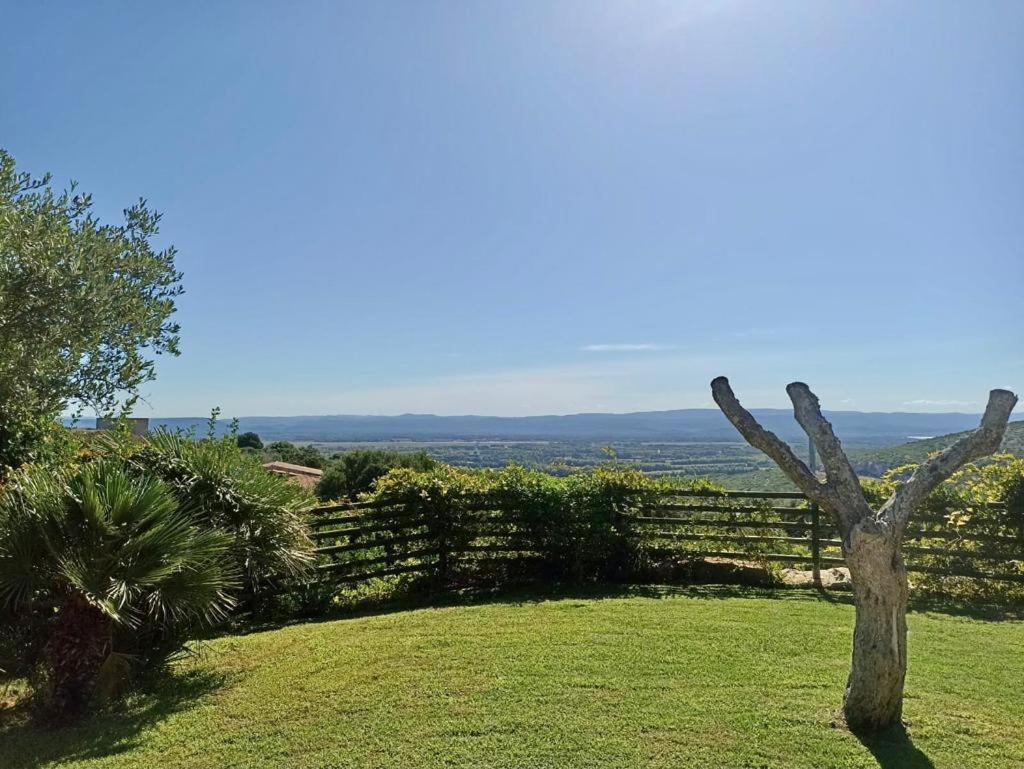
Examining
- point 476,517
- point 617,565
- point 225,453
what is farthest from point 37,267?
point 617,565

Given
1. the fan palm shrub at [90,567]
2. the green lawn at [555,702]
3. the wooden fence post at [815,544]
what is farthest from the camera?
the wooden fence post at [815,544]

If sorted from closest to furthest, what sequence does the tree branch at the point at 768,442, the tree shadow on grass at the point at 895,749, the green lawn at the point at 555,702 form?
the tree shadow on grass at the point at 895,749
the green lawn at the point at 555,702
the tree branch at the point at 768,442

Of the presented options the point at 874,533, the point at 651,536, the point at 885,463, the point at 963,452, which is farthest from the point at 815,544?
the point at 874,533

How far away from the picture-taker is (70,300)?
5078mm

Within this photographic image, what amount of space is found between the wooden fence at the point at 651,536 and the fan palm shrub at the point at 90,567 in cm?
324

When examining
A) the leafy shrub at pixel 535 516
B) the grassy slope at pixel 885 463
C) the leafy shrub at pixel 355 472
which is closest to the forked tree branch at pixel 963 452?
the grassy slope at pixel 885 463

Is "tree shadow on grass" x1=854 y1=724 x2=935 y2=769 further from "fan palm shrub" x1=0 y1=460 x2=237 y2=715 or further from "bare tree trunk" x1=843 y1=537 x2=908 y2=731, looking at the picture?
"fan palm shrub" x1=0 y1=460 x2=237 y2=715

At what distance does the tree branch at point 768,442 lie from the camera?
3.92m

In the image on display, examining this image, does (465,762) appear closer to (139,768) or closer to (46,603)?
(139,768)

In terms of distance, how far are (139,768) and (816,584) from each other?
7.81 m

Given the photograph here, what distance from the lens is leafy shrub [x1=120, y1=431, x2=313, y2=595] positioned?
17.4ft

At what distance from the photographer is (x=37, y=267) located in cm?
490

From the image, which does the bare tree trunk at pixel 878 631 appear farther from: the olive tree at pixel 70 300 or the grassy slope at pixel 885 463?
the olive tree at pixel 70 300

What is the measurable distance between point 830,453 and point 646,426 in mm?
58936
